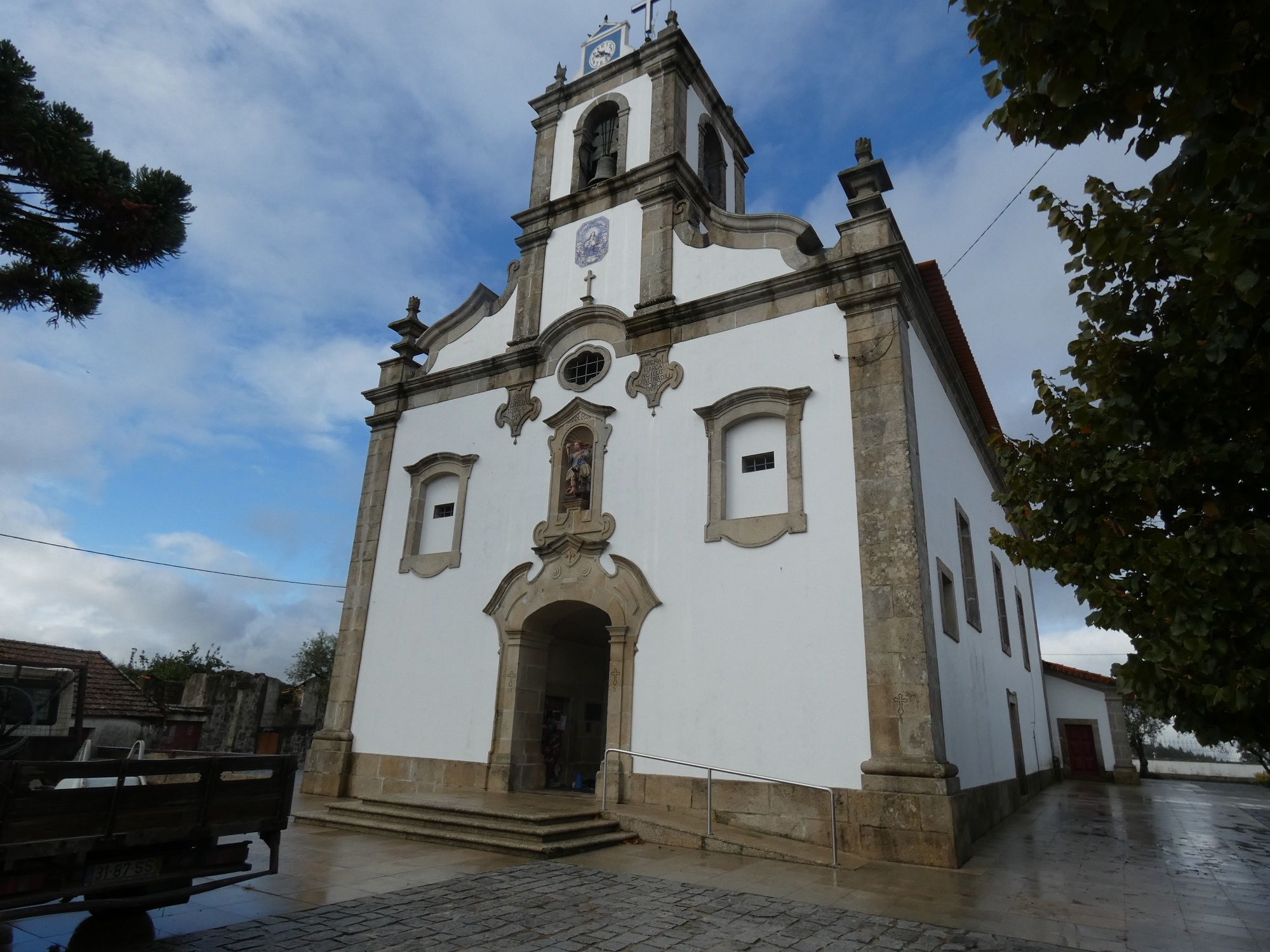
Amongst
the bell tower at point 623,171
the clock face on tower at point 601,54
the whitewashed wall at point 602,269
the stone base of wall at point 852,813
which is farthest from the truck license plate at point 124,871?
the clock face on tower at point 601,54

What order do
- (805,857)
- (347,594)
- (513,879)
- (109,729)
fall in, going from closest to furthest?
(513,879), (805,857), (109,729), (347,594)

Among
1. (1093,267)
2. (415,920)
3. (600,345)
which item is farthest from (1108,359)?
(600,345)

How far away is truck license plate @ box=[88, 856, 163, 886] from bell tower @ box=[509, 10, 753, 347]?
32.7 feet

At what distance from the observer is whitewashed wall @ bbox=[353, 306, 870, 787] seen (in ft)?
32.2

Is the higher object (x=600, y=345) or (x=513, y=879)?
(x=600, y=345)

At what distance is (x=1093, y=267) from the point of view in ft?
15.3

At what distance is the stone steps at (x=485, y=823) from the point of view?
28.6 feet

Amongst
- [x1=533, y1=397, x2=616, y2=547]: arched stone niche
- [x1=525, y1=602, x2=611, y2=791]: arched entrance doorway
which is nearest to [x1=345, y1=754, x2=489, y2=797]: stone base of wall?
[x1=525, y1=602, x2=611, y2=791]: arched entrance doorway

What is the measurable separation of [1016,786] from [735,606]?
8339mm

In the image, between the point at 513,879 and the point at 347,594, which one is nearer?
the point at 513,879

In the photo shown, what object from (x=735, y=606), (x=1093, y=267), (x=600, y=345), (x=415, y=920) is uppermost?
(x=600, y=345)

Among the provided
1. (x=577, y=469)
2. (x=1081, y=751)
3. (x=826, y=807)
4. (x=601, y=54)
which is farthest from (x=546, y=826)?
(x=1081, y=751)

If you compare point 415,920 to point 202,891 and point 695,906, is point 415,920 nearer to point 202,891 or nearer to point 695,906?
point 202,891

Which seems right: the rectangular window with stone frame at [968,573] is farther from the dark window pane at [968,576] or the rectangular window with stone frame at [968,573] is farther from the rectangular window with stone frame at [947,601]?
the rectangular window with stone frame at [947,601]
